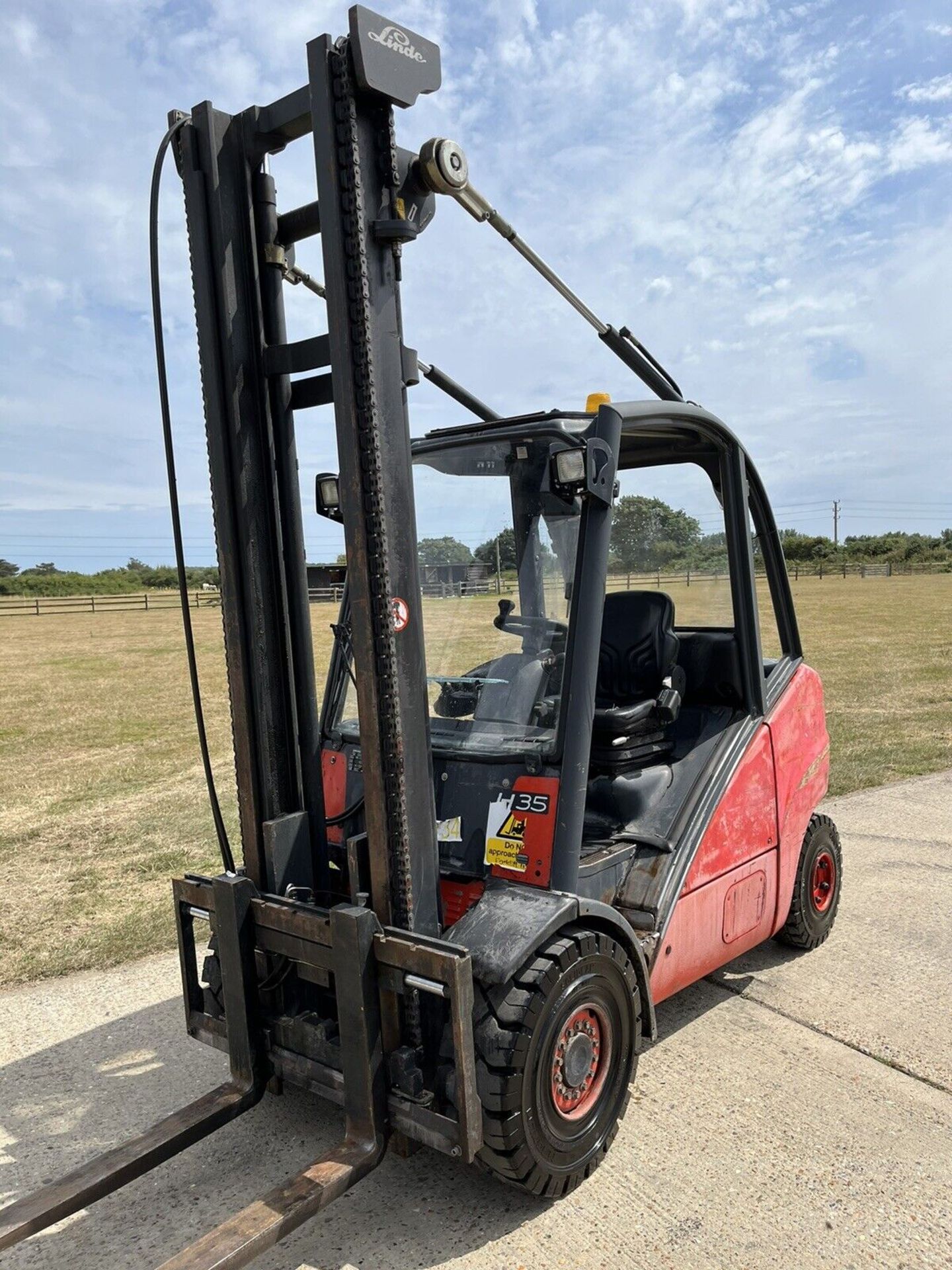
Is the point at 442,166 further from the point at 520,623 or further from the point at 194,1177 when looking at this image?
the point at 194,1177

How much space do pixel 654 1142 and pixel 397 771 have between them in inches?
62.5

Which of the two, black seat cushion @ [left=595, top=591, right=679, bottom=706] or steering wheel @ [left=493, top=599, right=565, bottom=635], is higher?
steering wheel @ [left=493, top=599, right=565, bottom=635]

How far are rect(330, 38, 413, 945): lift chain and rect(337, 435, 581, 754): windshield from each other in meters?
0.69

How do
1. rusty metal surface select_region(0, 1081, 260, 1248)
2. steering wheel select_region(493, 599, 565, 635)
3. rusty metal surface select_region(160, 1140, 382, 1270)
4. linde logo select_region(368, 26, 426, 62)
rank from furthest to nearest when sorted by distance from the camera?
1. steering wheel select_region(493, 599, 565, 635)
2. linde logo select_region(368, 26, 426, 62)
3. rusty metal surface select_region(0, 1081, 260, 1248)
4. rusty metal surface select_region(160, 1140, 382, 1270)

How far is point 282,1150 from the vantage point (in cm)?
327

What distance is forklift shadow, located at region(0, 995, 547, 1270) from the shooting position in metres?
2.81

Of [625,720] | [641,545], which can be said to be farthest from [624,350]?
[625,720]

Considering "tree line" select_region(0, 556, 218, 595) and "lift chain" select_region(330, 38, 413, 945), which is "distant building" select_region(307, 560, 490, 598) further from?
"tree line" select_region(0, 556, 218, 595)

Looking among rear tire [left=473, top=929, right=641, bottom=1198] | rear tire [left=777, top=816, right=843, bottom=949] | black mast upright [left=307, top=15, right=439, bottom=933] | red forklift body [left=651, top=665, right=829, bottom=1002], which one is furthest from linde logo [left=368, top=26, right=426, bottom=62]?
rear tire [left=777, top=816, right=843, bottom=949]

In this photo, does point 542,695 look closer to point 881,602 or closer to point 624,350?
point 624,350

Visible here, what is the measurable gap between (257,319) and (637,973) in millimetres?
2421

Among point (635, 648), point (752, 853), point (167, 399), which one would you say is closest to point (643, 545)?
point (635, 648)

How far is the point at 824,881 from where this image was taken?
4957 mm

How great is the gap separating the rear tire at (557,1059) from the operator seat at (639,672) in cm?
91
